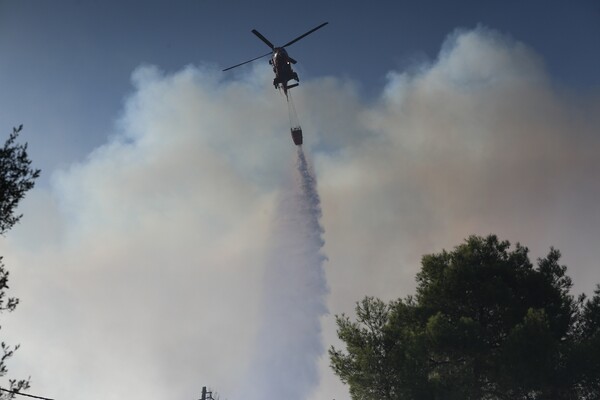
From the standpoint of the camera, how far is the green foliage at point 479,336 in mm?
19906

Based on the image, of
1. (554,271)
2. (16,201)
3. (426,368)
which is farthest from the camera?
(554,271)

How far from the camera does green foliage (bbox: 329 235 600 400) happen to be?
65.3 feet

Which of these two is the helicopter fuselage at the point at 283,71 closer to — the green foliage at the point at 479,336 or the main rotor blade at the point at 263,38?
the main rotor blade at the point at 263,38

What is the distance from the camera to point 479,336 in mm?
21953

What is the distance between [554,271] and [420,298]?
27.6ft

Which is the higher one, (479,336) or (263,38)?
(263,38)

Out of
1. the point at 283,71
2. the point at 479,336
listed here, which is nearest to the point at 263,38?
the point at 283,71

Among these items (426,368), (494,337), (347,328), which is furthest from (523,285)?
(347,328)

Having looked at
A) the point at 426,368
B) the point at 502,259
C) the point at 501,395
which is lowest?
the point at 501,395

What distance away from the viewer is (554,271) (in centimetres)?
2491

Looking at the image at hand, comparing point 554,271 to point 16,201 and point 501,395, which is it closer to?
point 501,395

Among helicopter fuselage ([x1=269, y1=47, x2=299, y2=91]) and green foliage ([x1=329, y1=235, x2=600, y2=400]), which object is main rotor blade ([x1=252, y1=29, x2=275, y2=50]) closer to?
helicopter fuselage ([x1=269, y1=47, x2=299, y2=91])

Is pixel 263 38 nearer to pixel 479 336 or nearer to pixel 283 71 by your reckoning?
pixel 283 71

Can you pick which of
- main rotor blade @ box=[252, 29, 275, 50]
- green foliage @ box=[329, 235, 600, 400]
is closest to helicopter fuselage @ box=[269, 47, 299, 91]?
main rotor blade @ box=[252, 29, 275, 50]
